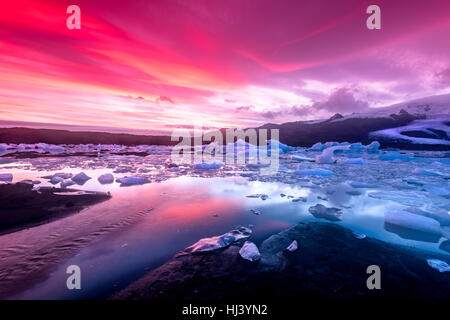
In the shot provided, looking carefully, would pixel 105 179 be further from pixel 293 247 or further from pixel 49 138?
pixel 49 138

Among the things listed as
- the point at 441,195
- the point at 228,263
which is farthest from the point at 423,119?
the point at 228,263

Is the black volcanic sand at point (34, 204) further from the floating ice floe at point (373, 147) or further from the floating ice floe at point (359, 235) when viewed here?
the floating ice floe at point (373, 147)

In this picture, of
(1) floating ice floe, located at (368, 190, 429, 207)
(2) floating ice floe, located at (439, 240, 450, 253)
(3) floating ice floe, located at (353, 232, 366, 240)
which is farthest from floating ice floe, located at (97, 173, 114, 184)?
(2) floating ice floe, located at (439, 240, 450, 253)

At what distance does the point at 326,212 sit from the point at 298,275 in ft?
8.44

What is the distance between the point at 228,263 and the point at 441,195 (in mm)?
7111

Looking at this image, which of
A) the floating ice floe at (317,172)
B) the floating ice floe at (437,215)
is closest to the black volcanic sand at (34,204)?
the floating ice floe at (437,215)

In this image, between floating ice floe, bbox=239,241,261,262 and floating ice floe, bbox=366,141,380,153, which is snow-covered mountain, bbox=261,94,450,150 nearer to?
floating ice floe, bbox=366,141,380,153

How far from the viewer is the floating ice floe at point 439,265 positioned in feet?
8.72

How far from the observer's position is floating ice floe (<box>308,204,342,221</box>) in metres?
4.46

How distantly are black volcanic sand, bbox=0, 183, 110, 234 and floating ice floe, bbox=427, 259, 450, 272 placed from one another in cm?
629

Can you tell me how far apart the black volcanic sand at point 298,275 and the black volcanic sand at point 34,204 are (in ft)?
10.6

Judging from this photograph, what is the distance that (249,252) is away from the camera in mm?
2941

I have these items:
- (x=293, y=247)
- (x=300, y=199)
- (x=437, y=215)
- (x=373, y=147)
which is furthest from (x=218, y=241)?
(x=373, y=147)

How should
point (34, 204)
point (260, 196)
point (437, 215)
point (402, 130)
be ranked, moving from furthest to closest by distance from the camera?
1. point (402, 130)
2. point (260, 196)
3. point (34, 204)
4. point (437, 215)
